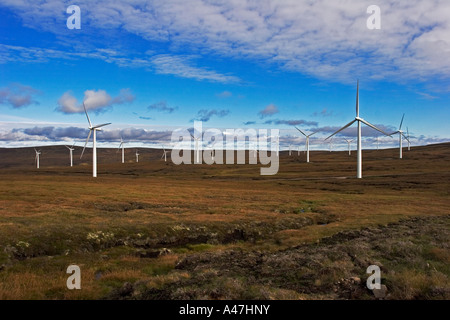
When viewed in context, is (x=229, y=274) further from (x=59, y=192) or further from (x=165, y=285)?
(x=59, y=192)

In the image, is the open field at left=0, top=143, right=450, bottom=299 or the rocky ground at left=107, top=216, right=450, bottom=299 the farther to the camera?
the open field at left=0, top=143, right=450, bottom=299

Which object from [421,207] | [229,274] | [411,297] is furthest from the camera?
[421,207]

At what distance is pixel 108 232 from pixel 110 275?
40.8 ft

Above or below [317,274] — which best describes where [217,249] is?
below

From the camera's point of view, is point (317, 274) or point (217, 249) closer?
point (317, 274)

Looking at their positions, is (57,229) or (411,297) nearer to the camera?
(411,297)

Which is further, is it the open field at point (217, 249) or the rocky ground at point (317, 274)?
the open field at point (217, 249)
